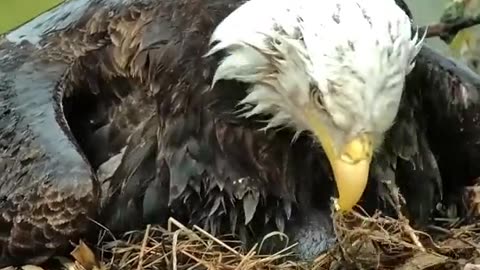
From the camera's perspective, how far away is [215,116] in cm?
261

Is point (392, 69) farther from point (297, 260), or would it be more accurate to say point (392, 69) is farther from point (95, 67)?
point (95, 67)

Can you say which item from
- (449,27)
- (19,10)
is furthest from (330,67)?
(19,10)

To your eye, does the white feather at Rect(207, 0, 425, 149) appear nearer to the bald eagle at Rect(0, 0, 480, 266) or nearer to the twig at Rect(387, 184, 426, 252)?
the bald eagle at Rect(0, 0, 480, 266)

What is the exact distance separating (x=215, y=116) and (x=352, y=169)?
1.36 feet

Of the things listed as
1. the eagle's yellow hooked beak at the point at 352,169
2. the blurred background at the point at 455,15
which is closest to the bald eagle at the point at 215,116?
the eagle's yellow hooked beak at the point at 352,169

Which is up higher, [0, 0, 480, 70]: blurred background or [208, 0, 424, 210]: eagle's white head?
[208, 0, 424, 210]: eagle's white head

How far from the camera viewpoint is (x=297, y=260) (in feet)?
8.18

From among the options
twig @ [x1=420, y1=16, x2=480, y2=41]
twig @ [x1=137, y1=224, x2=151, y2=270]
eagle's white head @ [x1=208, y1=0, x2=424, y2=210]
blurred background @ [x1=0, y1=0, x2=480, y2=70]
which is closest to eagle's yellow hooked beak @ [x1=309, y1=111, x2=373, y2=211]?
eagle's white head @ [x1=208, y1=0, x2=424, y2=210]

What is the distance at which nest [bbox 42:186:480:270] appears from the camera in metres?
2.30

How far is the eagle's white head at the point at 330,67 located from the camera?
2277 millimetres

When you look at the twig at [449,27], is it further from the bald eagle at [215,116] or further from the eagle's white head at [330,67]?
the eagle's white head at [330,67]

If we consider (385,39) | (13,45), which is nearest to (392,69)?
(385,39)

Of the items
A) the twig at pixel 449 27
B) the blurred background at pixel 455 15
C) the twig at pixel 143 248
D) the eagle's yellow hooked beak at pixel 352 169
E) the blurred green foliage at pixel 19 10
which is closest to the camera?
the eagle's yellow hooked beak at pixel 352 169

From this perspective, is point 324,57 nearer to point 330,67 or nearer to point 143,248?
point 330,67
